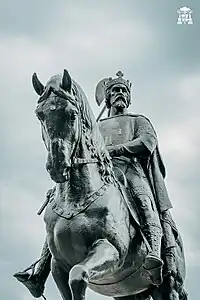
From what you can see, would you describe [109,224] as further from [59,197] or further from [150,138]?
[150,138]

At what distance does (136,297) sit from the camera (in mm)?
11922

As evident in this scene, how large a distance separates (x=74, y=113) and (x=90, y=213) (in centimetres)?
125

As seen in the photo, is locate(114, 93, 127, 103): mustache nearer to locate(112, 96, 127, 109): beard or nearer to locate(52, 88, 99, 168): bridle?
locate(112, 96, 127, 109): beard

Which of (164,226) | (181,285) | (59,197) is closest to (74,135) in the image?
(59,197)

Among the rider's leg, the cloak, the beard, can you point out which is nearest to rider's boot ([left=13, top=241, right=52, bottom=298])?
the rider's leg

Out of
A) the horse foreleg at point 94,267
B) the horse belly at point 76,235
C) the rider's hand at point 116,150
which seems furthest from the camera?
the rider's hand at point 116,150

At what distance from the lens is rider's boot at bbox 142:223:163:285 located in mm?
10262

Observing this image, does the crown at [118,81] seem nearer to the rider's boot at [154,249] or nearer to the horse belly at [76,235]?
the rider's boot at [154,249]

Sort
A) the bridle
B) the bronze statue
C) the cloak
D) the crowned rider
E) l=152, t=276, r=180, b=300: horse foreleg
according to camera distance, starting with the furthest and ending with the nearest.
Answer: the cloak → l=152, t=276, r=180, b=300: horse foreleg → the crowned rider → the bridle → the bronze statue

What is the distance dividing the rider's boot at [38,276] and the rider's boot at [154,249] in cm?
140

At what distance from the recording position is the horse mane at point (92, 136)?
9677 millimetres

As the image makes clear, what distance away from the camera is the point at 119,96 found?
12438 millimetres

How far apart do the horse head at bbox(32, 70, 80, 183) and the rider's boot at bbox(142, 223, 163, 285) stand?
1.77m

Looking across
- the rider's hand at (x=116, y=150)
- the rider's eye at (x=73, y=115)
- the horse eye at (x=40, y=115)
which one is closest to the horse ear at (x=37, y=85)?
the horse eye at (x=40, y=115)
